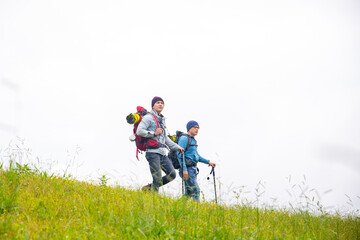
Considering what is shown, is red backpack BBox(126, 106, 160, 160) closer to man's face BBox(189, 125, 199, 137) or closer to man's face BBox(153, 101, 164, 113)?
man's face BBox(153, 101, 164, 113)

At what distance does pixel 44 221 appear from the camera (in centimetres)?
329

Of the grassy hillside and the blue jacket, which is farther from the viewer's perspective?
the blue jacket

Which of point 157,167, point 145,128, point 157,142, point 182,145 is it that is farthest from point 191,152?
point 145,128

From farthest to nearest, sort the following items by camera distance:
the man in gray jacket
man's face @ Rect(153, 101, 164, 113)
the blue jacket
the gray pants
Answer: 1. the blue jacket
2. man's face @ Rect(153, 101, 164, 113)
3. the man in gray jacket
4. the gray pants

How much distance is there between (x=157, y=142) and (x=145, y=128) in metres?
0.44

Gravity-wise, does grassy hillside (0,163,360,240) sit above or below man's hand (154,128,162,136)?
below

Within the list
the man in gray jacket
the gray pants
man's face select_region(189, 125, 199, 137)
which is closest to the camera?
the gray pants

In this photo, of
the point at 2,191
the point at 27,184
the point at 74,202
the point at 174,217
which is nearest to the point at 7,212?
the point at 2,191

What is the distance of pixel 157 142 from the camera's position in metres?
6.61

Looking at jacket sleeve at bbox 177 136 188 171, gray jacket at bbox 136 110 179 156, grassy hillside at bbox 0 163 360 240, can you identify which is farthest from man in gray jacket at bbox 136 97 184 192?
grassy hillside at bbox 0 163 360 240

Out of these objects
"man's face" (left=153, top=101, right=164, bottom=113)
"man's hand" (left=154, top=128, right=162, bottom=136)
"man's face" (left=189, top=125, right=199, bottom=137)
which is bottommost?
"man's hand" (left=154, top=128, right=162, bottom=136)

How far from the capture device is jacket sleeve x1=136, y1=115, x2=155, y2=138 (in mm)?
6450

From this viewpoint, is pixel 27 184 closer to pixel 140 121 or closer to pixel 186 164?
pixel 140 121

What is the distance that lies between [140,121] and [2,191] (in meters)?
3.62
